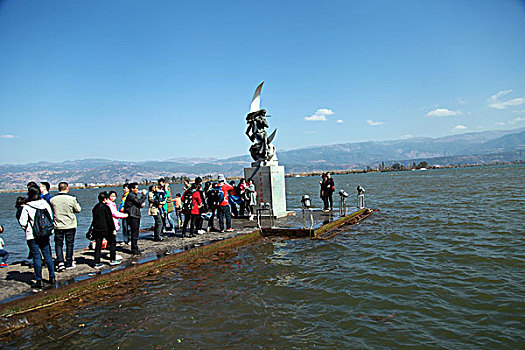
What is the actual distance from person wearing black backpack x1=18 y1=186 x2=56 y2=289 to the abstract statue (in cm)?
1010

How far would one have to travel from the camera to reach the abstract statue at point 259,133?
1606 centimetres

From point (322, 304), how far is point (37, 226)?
6.46 meters

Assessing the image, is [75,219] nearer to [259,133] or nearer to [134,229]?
[134,229]

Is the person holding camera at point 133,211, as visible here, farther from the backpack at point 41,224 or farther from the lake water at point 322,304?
the backpack at point 41,224

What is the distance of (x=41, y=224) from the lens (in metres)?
7.21

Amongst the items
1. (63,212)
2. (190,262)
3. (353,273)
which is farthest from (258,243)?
(63,212)

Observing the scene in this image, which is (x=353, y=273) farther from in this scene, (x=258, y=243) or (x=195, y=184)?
(x=195, y=184)

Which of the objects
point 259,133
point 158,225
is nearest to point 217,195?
point 158,225

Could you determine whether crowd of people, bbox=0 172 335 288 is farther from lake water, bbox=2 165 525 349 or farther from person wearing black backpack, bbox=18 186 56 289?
lake water, bbox=2 165 525 349

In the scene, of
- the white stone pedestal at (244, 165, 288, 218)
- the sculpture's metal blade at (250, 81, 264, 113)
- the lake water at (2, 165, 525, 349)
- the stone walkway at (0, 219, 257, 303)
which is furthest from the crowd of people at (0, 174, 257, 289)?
the sculpture's metal blade at (250, 81, 264, 113)

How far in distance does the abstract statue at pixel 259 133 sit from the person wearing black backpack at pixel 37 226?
397 inches

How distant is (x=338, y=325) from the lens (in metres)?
6.29

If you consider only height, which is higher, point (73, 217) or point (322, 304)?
point (73, 217)

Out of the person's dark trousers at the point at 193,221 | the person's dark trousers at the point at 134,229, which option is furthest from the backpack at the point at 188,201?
the person's dark trousers at the point at 134,229
